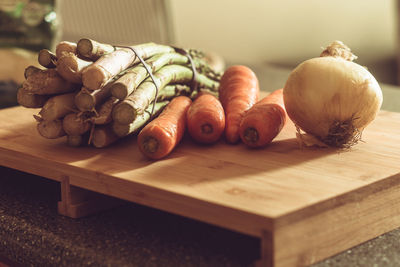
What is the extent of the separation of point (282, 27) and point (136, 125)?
315 centimetres

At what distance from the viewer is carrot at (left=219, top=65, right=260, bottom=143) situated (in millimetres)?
1164

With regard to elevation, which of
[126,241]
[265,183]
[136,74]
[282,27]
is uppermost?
[136,74]

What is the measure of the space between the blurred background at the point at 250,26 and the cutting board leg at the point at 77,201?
1608 mm

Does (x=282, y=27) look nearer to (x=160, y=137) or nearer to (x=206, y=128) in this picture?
(x=206, y=128)

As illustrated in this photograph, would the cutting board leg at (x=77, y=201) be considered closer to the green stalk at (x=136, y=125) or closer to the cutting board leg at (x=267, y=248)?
the green stalk at (x=136, y=125)

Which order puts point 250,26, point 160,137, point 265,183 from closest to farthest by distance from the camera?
point 265,183 → point 160,137 → point 250,26

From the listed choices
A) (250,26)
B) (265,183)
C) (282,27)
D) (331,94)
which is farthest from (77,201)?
(282,27)

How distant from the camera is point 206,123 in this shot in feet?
3.70

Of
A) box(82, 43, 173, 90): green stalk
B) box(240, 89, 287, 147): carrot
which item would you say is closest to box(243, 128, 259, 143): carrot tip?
box(240, 89, 287, 147): carrot

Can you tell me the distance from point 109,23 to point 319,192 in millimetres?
2477

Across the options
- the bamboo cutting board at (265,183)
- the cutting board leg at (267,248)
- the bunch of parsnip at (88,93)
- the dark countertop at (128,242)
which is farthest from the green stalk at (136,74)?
the cutting board leg at (267,248)

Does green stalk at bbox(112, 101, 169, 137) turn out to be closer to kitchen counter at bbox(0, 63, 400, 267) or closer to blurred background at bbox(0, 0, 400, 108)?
kitchen counter at bbox(0, 63, 400, 267)

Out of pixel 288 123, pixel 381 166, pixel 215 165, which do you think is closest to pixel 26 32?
pixel 288 123

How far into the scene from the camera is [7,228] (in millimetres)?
1034
